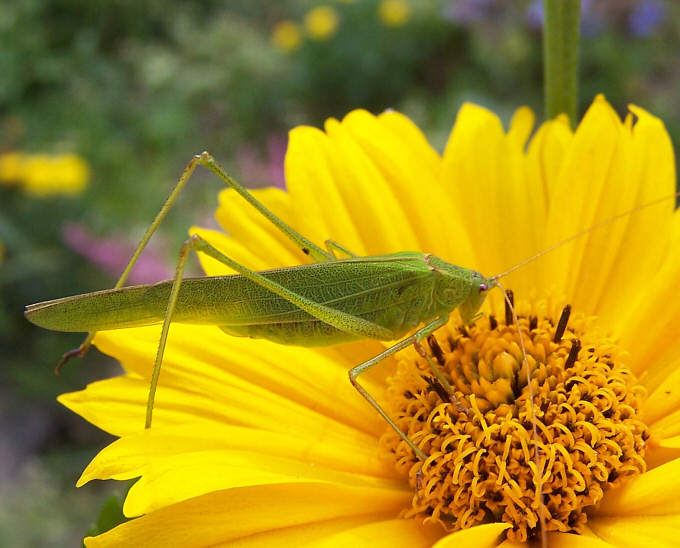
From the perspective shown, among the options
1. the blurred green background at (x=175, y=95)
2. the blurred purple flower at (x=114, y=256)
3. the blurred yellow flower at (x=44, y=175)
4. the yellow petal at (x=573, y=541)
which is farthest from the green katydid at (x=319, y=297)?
the blurred yellow flower at (x=44, y=175)

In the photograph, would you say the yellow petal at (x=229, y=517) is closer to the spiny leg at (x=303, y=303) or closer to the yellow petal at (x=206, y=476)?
the yellow petal at (x=206, y=476)

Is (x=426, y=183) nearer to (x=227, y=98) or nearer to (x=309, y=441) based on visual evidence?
(x=309, y=441)

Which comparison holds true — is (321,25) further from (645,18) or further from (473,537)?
(473,537)

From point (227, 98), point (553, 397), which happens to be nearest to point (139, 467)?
point (553, 397)

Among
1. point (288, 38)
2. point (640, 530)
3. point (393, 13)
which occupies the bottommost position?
point (640, 530)

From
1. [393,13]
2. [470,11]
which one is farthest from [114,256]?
[470,11]

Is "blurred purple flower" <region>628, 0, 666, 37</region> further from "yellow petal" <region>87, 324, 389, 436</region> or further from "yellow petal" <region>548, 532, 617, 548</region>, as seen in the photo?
"yellow petal" <region>548, 532, 617, 548</region>

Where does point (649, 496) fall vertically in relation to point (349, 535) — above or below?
below
